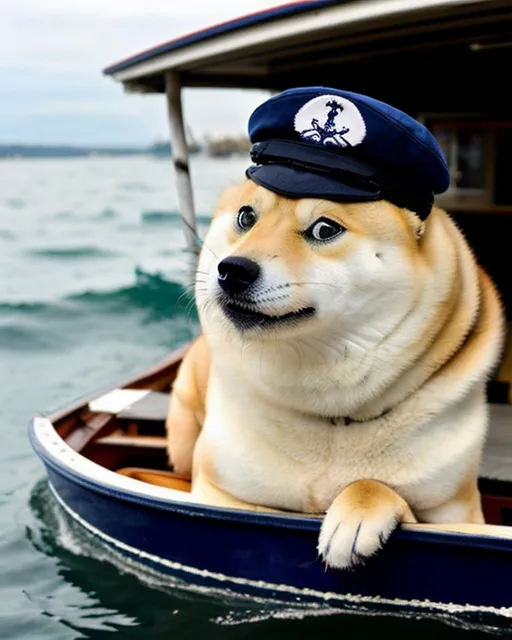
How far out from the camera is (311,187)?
11.0ft

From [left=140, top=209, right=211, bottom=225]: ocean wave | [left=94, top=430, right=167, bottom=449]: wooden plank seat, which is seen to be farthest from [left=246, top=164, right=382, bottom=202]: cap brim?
[left=140, top=209, right=211, bottom=225]: ocean wave

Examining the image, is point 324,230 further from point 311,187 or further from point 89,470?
point 89,470

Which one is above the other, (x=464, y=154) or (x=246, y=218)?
(x=246, y=218)

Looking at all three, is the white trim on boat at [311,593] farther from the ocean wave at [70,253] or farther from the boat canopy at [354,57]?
the ocean wave at [70,253]

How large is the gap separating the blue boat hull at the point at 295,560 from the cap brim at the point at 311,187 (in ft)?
3.58

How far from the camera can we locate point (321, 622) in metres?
4.06


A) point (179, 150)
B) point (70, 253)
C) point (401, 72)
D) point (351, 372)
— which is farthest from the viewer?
point (70, 253)

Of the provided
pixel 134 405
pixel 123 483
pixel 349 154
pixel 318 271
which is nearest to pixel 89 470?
pixel 123 483

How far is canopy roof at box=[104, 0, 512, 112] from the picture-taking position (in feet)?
14.9

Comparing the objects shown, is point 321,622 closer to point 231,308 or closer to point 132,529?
point 132,529

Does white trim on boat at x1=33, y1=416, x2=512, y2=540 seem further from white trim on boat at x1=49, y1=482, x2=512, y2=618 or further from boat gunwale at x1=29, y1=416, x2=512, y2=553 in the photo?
white trim on boat at x1=49, y1=482, x2=512, y2=618

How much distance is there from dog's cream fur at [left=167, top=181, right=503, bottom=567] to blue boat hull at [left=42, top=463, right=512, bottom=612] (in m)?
0.10

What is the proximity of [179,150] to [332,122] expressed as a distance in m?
3.08

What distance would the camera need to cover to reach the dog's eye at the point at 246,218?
3447 mm
